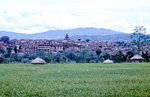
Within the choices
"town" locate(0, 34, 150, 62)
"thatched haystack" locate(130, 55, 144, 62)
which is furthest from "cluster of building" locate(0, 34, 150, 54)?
"thatched haystack" locate(130, 55, 144, 62)

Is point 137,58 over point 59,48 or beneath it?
beneath

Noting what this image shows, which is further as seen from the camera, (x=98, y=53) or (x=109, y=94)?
(x=98, y=53)

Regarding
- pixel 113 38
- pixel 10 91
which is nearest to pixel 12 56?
pixel 10 91

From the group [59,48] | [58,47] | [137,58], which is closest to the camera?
[137,58]

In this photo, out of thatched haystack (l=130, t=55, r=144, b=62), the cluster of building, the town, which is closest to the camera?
thatched haystack (l=130, t=55, r=144, b=62)

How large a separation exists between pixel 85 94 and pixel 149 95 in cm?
259

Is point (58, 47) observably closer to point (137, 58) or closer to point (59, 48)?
point (59, 48)

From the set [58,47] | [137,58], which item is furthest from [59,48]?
[137,58]

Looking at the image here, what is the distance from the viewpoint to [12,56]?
66250 millimetres

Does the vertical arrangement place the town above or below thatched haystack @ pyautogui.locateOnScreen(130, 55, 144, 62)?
above

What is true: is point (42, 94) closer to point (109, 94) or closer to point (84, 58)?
point (109, 94)

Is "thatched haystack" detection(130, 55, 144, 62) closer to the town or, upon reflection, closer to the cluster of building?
the town

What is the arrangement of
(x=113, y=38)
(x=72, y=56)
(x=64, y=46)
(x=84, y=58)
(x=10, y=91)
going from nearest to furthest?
(x=10, y=91) < (x=84, y=58) < (x=72, y=56) < (x=64, y=46) < (x=113, y=38)

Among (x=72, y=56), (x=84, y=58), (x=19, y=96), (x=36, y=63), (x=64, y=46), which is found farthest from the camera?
(x=64, y=46)
